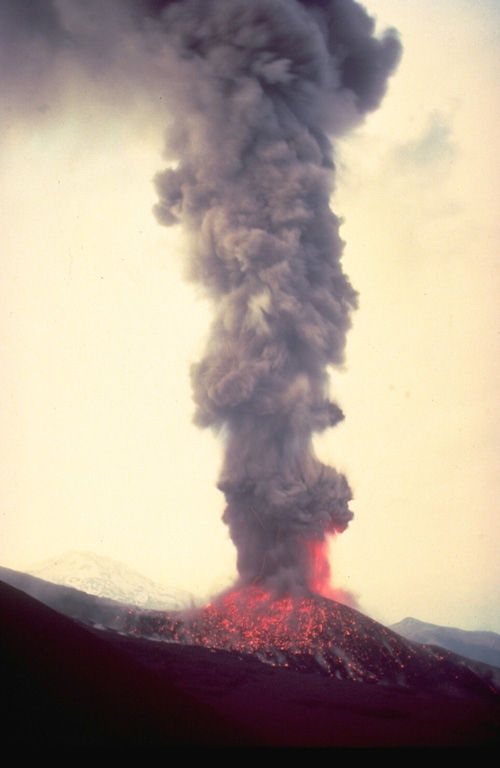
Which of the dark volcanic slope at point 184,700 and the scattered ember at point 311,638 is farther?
the scattered ember at point 311,638

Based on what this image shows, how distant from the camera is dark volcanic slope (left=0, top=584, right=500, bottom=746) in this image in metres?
16.9

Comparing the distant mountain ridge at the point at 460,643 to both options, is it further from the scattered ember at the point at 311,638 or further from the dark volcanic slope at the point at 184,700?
the dark volcanic slope at the point at 184,700

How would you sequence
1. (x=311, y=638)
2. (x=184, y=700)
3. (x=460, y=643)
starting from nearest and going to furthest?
(x=184, y=700) → (x=311, y=638) → (x=460, y=643)

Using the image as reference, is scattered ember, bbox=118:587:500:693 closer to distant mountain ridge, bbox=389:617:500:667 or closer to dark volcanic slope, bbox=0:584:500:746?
dark volcanic slope, bbox=0:584:500:746

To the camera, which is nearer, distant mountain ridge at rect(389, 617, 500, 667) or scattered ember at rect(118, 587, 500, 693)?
scattered ember at rect(118, 587, 500, 693)

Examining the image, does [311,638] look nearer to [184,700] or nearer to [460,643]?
[184,700]

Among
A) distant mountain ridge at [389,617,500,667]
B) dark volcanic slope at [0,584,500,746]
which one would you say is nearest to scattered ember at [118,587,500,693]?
dark volcanic slope at [0,584,500,746]

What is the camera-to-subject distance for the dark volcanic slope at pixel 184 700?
55.3ft

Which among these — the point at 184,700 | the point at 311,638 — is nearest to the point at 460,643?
the point at 311,638

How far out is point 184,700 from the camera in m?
21.3

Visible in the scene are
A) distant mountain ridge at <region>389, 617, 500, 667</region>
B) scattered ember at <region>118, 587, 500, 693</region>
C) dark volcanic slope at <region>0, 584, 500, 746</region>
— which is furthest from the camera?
distant mountain ridge at <region>389, 617, 500, 667</region>

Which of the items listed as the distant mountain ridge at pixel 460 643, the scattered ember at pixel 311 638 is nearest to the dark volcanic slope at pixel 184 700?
the scattered ember at pixel 311 638

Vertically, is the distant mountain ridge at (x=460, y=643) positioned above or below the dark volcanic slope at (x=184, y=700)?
below

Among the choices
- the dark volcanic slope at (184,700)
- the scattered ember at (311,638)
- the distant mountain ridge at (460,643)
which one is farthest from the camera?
the distant mountain ridge at (460,643)
